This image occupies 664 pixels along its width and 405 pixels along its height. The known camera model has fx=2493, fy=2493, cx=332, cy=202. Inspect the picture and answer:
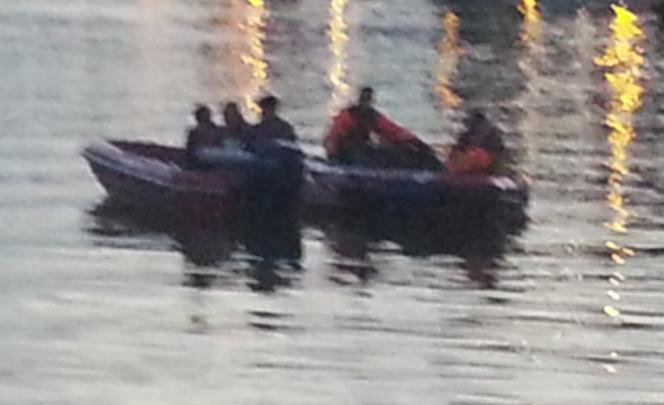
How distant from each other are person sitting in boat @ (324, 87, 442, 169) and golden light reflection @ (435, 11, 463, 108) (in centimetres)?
374

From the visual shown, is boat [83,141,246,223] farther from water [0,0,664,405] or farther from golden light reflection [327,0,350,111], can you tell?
golden light reflection [327,0,350,111]

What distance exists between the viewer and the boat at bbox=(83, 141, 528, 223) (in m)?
12.4

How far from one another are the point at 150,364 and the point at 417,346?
108 centimetres

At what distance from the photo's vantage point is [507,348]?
388 inches

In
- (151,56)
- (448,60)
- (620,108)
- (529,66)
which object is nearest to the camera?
(620,108)

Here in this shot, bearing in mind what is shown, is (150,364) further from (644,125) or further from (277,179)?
(644,125)

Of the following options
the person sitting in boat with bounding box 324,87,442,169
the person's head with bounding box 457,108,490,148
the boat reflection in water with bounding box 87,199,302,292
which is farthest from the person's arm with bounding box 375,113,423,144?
the boat reflection in water with bounding box 87,199,302,292

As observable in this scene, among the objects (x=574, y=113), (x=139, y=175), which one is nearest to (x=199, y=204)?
(x=139, y=175)

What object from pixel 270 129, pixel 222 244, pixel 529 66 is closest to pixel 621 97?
pixel 529 66

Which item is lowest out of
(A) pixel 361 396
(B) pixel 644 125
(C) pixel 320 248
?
(A) pixel 361 396

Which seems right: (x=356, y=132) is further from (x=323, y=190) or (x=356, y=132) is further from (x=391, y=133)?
(x=323, y=190)

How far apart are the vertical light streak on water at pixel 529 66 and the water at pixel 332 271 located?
0.04 m

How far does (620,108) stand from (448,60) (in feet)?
Answer: 9.26

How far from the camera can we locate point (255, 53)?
19516 mm
